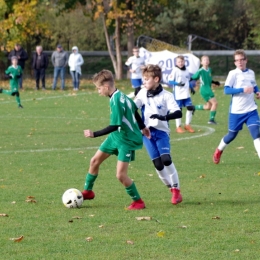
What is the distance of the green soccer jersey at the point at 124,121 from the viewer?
8.70 m

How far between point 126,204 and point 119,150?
78cm

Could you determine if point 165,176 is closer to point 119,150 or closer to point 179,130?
point 119,150

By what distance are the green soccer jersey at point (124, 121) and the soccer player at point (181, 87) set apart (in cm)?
910

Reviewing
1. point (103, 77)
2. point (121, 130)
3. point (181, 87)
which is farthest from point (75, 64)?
point (103, 77)

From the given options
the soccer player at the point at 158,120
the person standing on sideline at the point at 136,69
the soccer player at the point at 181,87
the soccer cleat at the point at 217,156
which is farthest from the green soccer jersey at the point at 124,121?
the person standing on sideline at the point at 136,69

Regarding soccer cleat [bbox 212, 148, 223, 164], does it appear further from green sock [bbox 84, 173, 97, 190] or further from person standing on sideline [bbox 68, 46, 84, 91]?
person standing on sideline [bbox 68, 46, 84, 91]

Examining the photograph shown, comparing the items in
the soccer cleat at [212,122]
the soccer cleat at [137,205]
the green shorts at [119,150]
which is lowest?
the soccer cleat at [212,122]

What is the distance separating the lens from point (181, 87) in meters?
18.4

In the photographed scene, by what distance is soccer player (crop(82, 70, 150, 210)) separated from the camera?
870 centimetres

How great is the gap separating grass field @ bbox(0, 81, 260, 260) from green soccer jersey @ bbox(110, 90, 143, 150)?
0.80 meters

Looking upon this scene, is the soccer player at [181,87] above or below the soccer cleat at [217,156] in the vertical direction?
above

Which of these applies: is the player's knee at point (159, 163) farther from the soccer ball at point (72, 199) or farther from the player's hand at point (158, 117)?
the soccer ball at point (72, 199)

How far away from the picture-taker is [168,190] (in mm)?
10430

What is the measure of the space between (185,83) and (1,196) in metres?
9.03
